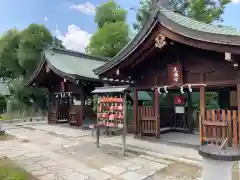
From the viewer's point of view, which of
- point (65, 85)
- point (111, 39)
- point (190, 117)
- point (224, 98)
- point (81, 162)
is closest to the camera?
point (81, 162)

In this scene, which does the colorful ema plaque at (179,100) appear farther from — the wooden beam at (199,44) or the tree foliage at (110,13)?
the tree foliage at (110,13)

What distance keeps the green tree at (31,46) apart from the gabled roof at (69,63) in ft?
14.6

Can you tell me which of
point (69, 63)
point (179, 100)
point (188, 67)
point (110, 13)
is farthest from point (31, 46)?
point (188, 67)

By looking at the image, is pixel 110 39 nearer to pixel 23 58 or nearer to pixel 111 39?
pixel 111 39

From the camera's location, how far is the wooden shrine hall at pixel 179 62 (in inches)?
254

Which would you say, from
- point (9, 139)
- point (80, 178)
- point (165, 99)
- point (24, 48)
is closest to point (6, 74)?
point (24, 48)

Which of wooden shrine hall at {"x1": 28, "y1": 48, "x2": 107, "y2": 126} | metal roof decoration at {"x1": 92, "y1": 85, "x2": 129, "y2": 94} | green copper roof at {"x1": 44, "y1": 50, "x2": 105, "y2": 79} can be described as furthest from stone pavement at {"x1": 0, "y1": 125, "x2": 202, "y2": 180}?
green copper roof at {"x1": 44, "y1": 50, "x2": 105, "y2": 79}

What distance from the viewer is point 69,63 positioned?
15711 mm

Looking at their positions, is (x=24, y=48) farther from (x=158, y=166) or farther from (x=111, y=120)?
(x=158, y=166)

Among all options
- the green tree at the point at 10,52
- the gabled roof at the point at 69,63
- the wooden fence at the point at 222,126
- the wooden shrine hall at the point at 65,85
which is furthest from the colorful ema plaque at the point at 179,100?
the green tree at the point at 10,52

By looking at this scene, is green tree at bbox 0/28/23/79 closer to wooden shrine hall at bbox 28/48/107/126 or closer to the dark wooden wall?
wooden shrine hall at bbox 28/48/107/126

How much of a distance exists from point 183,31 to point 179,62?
1372 millimetres

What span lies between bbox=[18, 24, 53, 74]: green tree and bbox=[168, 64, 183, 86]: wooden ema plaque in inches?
609

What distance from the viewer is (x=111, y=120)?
739 centimetres
